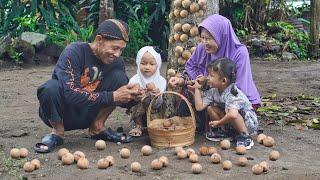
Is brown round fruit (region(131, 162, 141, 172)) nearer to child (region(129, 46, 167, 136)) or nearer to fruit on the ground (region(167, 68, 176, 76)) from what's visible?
child (region(129, 46, 167, 136))

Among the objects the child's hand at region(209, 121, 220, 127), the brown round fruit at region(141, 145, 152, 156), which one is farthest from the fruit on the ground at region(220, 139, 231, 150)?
the brown round fruit at region(141, 145, 152, 156)

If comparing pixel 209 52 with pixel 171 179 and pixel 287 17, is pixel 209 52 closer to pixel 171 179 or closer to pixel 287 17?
pixel 171 179

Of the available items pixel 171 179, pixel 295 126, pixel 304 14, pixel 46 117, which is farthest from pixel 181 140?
pixel 304 14

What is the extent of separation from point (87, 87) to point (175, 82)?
2.56 ft

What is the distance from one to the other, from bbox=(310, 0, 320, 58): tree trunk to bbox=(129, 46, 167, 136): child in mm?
7737

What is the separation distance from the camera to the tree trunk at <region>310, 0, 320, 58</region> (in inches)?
474

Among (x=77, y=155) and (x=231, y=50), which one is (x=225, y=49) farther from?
(x=77, y=155)

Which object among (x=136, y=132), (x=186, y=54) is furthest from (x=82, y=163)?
(x=186, y=54)

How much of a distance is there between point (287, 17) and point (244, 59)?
9.92 metres

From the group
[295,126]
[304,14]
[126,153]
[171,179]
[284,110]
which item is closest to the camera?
[171,179]

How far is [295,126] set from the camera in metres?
5.70

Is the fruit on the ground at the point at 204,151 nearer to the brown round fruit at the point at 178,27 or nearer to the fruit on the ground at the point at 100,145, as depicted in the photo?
the fruit on the ground at the point at 100,145

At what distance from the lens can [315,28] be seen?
12234 millimetres

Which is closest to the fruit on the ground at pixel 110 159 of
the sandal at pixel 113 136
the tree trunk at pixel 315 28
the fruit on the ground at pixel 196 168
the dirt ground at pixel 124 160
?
the dirt ground at pixel 124 160
